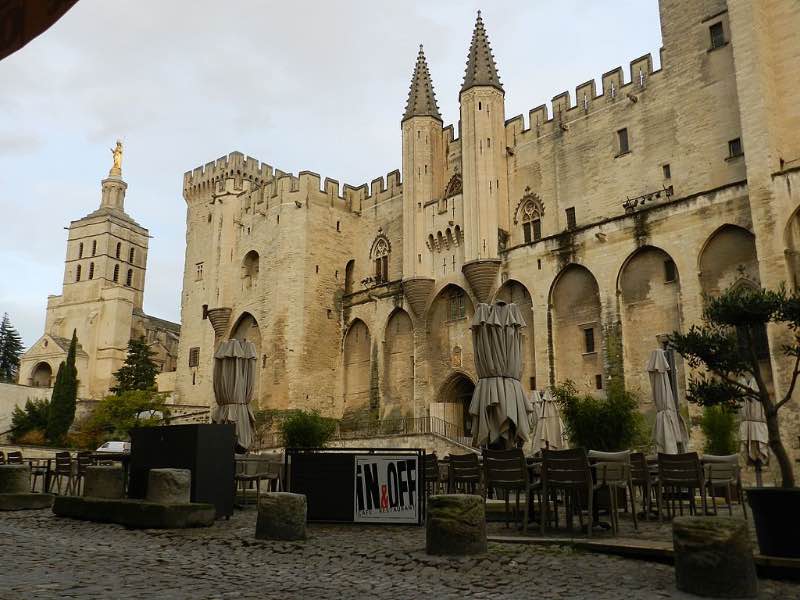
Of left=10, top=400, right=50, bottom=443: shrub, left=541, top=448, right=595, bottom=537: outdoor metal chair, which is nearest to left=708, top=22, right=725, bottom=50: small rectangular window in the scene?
left=541, top=448, right=595, bottom=537: outdoor metal chair

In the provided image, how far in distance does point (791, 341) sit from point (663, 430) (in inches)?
274

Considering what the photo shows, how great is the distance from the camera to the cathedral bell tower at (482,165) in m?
29.1

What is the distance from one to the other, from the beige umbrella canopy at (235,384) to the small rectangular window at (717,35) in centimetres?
1871

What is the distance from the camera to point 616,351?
80.3 ft

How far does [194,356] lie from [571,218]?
22.7 m

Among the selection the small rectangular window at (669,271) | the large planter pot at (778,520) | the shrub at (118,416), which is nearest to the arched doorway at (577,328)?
the small rectangular window at (669,271)

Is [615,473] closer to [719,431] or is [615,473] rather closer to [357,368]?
[719,431]

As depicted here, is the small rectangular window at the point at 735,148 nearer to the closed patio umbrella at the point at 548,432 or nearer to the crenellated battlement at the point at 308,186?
the closed patio umbrella at the point at 548,432

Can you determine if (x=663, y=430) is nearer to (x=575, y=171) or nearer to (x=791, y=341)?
(x=791, y=341)

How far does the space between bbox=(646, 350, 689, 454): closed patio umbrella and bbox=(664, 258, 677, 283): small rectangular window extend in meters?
8.79

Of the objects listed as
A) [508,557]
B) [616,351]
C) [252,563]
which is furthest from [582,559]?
[616,351]

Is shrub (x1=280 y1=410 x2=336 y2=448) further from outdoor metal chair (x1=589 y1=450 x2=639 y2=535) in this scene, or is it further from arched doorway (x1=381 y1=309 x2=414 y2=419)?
outdoor metal chair (x1=589 y1=450 x2=639 y2=535)

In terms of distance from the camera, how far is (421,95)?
3409cm

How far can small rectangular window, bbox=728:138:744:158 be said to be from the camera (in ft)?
78.7
